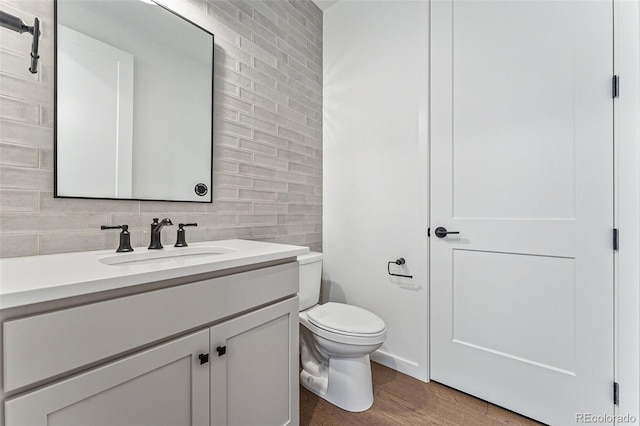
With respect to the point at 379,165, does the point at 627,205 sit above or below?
below

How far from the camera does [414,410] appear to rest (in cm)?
152

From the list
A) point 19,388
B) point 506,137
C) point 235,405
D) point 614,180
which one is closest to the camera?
point 19,388

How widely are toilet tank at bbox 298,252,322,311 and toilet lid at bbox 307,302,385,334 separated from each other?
7 centimetres

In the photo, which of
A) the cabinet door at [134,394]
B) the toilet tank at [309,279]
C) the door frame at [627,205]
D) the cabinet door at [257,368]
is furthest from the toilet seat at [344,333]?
the door frame at [627,205]

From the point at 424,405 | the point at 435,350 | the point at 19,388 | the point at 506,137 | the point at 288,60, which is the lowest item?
the point at 424,405

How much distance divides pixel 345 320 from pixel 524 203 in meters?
1.08

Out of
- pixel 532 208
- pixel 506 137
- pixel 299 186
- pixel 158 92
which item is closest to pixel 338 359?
pixel 299 186

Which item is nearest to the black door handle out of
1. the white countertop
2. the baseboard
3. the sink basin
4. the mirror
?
the baseboard

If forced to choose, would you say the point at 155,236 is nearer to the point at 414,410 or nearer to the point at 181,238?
the point at 181,238

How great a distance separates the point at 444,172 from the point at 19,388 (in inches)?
72.6

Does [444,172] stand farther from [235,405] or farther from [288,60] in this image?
[235,405]

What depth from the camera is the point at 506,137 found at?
1.51 m

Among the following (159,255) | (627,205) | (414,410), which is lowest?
(414,410)

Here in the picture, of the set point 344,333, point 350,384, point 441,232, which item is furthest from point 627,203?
point 350,384
